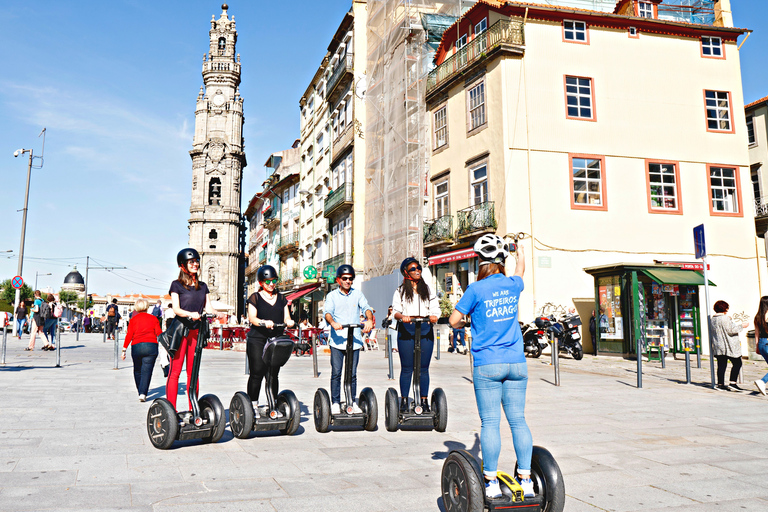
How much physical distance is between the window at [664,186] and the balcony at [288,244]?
27.7 meters

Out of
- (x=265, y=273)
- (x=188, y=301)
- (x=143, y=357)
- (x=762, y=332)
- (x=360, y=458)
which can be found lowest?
(x=360, y=458)

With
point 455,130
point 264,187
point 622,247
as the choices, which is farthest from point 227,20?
point 622,247

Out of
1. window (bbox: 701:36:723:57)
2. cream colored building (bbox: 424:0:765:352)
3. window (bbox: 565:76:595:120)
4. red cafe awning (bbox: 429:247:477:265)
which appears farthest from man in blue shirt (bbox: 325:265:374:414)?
window (bbox: 701:36:723:57)

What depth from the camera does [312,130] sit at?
Answer: 142 feet

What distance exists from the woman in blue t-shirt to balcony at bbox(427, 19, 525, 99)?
19.8m

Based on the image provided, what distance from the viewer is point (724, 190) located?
2370 cm

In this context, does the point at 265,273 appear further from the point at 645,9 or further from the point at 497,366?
the point at 645,9

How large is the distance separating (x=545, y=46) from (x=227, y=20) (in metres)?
67.7

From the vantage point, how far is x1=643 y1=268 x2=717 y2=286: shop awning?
18625 millimetres

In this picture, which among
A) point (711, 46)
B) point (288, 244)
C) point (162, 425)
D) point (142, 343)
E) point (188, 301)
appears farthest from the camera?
point (288, 244)

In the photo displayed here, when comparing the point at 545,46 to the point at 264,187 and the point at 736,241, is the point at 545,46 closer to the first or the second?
the point at 736,241

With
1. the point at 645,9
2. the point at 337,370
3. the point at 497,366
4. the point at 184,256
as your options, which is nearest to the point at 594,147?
the point at 645,9

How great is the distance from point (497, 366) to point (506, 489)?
0.71 meters

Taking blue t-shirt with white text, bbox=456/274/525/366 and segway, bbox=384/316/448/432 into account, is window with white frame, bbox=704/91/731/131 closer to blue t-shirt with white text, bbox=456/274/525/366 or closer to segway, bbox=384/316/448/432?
segway, bbox=384/316/448/432
